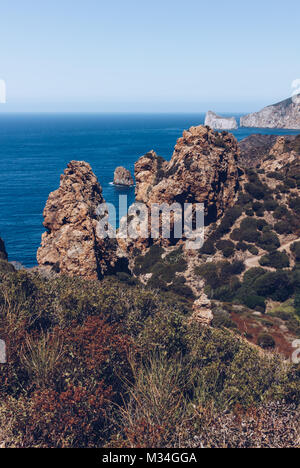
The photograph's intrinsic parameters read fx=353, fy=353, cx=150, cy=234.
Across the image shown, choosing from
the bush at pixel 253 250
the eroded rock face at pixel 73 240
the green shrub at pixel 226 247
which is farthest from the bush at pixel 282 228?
the eroded rock face at pixel 73 240

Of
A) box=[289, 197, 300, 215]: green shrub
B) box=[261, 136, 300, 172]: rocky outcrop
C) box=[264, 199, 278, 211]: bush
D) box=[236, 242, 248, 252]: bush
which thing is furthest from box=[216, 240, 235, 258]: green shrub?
box=[261, 136, 300, 172]: rocky outcrop

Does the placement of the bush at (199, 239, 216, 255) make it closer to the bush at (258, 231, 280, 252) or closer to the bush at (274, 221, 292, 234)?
the bush at (258, 231, 280, 252)

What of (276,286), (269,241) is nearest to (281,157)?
(269,241)

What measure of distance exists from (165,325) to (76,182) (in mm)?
34468

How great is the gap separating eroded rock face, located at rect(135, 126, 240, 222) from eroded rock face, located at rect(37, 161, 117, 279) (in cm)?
1455

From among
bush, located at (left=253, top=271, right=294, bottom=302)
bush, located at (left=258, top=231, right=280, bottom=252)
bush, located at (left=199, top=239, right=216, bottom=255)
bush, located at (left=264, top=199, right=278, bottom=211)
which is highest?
bush, located at (left=264, top=199, right=278, bottom=211)

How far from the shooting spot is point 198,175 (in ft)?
169

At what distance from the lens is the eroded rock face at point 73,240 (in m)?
34.9

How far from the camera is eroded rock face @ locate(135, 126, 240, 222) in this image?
170 feet

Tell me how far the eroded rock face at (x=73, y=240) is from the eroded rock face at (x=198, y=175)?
1455 centimetres

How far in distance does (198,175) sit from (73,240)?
76.5 ft

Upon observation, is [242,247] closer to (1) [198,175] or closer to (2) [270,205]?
(2) [270,205]

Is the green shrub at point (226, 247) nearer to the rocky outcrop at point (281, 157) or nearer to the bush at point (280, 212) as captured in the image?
the bush at point (280, 212)
